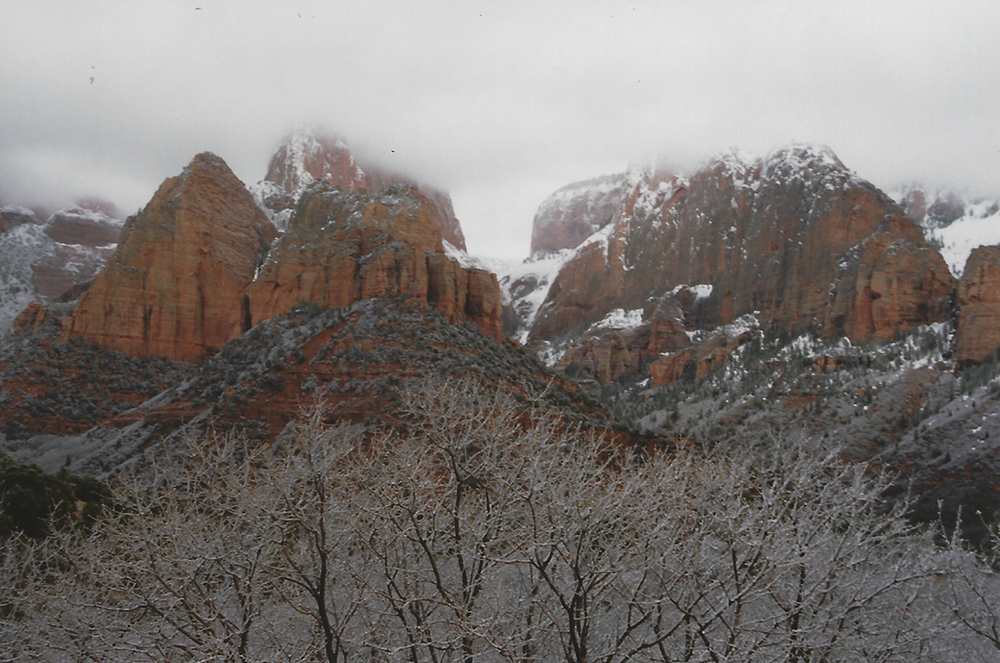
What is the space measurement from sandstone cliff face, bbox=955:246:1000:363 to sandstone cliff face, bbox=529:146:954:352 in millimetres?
7831

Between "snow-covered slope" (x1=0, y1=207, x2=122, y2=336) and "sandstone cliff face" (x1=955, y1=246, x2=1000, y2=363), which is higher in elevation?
"snow-covered slope" (x1=0, y1=207, x2=122, y2=336)

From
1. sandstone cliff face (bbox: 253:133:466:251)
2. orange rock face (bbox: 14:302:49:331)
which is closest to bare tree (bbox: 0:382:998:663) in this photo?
orange rock face (bbox: 14:302:49:331)

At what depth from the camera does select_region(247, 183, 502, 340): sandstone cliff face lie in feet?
140

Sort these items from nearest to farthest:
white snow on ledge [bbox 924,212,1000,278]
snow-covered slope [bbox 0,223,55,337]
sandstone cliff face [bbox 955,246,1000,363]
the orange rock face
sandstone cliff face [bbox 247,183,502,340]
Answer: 1. sandstone cliff face [bbox 247,183,502,340]
2. the orange rock face
3. sandstone cliff face [bbox 955,246,1000,363]
4. snow-covered slope [bbox 0,223,55,337]
5. white snow on ledge [bbox 924,212,1000,278]

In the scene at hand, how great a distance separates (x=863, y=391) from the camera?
60938 mm

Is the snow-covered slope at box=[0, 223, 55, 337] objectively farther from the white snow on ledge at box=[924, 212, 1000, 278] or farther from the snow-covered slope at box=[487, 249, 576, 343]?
the white snow on ledge at box=[924, 212, 1000, 278]

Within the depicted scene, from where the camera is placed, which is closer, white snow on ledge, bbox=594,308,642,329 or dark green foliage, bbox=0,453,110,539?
dark green foliage, bbox=0,453,110,539

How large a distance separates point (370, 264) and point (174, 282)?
22.1m

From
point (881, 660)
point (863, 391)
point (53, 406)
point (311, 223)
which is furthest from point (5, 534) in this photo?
point (863, 391)

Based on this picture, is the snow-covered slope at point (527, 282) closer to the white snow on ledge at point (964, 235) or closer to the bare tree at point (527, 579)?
the white snow on ledge at point (964, 235)

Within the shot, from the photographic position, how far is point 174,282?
56.7 m

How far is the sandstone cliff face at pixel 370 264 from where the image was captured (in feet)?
140

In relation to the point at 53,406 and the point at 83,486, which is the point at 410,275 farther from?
the point at 53,406

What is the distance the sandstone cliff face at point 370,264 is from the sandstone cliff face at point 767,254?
168ft
